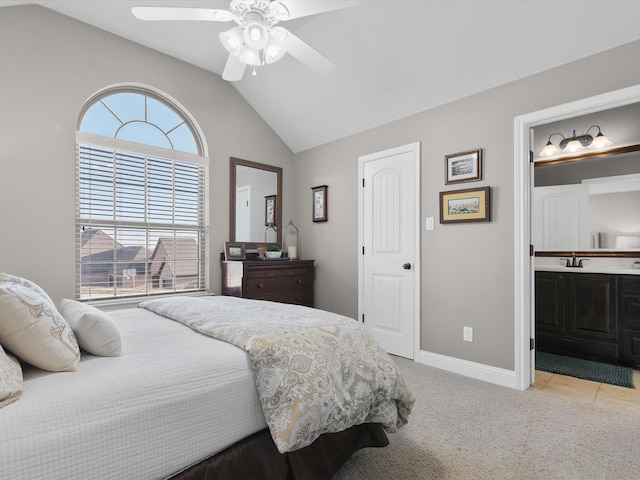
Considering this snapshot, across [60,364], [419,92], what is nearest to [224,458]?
[60,364]

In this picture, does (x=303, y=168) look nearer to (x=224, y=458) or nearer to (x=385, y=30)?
(x=385, y=30)

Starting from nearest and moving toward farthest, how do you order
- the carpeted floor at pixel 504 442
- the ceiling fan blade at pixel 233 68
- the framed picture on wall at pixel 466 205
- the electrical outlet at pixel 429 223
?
the carpeted floor at pixel 504 442 < the ceiling fan blade at pixel 233 68 < the framed picture on wall at pixel 466 205 < the electrical outlet at pixel 429 223

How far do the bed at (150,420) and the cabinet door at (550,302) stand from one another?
3.15 m

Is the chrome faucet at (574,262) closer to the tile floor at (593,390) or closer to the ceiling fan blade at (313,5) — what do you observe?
the tile floor at (593,390)

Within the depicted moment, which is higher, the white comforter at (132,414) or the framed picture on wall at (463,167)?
the framed picture on wall at (463,167)

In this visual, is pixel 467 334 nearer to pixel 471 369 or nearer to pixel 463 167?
pixel 471 369

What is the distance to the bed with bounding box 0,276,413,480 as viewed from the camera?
0.88 meters

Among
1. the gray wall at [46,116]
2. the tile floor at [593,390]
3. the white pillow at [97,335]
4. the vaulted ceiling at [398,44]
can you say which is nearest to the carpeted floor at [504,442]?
the tile floor at [593,390]

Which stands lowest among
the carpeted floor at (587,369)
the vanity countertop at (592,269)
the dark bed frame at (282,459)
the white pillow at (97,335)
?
the carpeted floor at (587,369)

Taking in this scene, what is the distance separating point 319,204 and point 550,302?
9.05 feet

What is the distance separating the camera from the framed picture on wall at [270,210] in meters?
4.39

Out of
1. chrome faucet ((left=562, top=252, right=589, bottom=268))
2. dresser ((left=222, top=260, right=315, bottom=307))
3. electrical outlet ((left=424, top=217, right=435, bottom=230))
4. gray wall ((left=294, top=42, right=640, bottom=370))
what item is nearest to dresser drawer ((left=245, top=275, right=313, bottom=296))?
dresser ((left=222, top=260, right=315, bottom=307))

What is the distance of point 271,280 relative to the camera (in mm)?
3775

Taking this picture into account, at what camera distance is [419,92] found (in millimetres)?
3180
